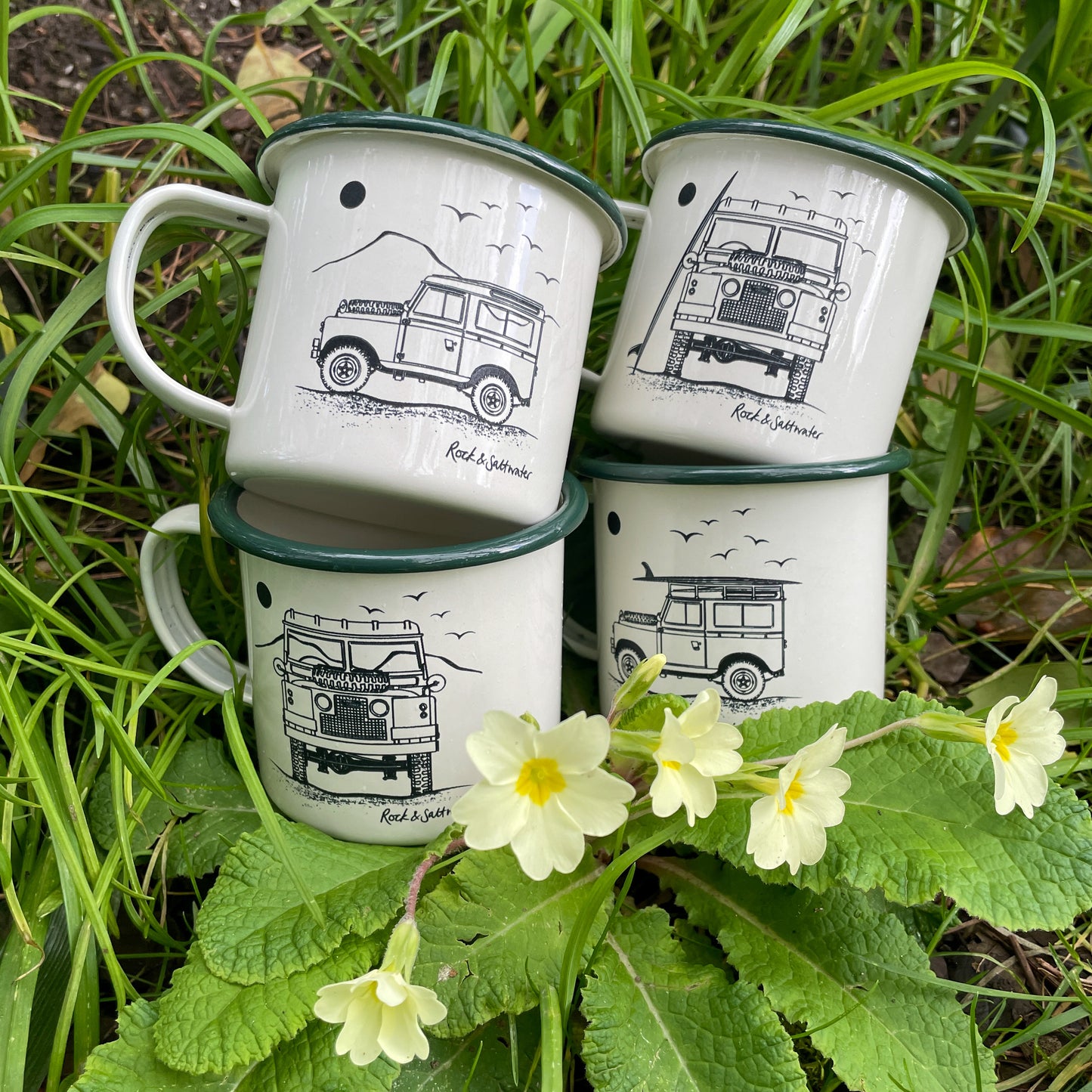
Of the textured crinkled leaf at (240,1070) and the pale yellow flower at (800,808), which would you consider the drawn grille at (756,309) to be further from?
the textured crinkled leaf at (240,1070)

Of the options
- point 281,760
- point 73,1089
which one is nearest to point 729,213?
point 281,760

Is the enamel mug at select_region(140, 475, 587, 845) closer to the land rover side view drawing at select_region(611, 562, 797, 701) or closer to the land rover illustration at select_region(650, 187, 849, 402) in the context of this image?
the land rover side view drawing at select_region(611, 562, 797, 701)

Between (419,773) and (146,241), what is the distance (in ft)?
2.30

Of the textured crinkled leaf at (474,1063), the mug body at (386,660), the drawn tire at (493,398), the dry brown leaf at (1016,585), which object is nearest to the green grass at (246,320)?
the dry brown leaf at (1016,585)

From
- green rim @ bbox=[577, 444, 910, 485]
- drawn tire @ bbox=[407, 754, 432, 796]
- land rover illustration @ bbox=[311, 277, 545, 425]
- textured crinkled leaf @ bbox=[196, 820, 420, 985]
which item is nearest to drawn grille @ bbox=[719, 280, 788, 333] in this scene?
green rim @ bbox=[577, 444, 910, 485]

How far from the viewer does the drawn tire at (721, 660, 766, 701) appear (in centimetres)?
119

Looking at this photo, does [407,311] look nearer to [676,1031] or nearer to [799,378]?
[799,378]

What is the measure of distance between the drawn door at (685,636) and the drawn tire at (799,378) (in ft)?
0.91

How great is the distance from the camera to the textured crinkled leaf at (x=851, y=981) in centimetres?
97

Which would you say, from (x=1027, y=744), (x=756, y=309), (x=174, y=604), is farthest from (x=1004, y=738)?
(x=174, y=604)

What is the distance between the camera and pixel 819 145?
109 cm

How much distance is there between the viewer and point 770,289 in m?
1.10

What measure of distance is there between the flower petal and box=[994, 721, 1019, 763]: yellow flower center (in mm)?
415

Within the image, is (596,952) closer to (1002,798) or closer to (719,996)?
(719,996)
